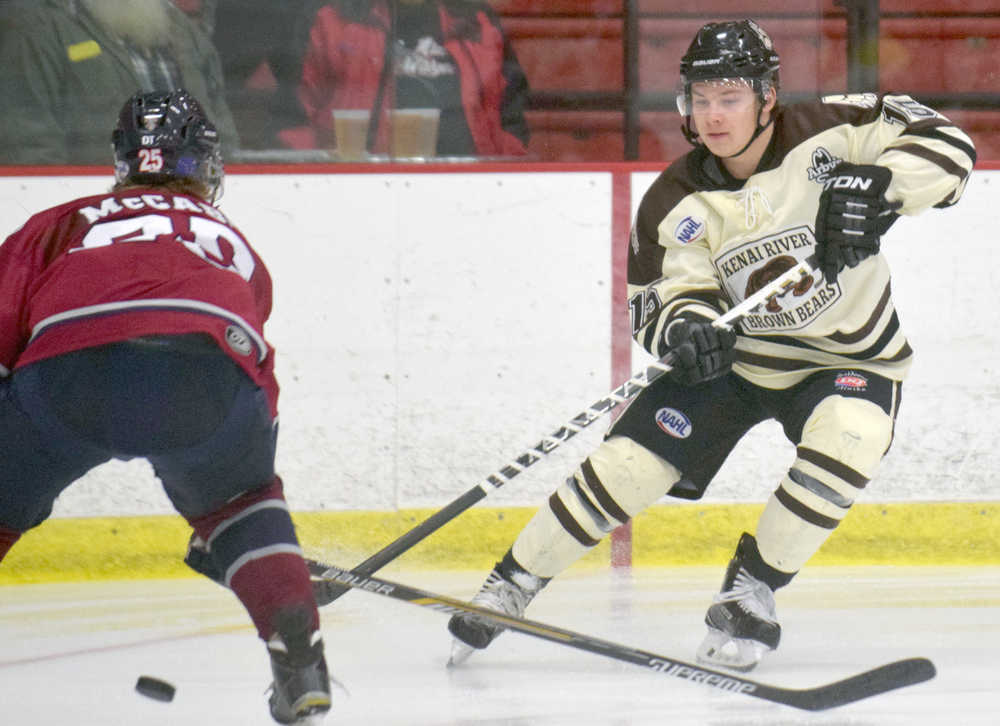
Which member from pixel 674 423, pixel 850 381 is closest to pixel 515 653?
pixel 674 423

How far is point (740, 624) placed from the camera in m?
2.38

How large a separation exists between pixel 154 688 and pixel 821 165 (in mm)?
1387

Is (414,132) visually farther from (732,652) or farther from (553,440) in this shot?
(732,652)

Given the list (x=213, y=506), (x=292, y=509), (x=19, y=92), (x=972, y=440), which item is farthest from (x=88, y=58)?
(x=972, y=440)

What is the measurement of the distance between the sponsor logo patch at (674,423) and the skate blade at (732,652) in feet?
1.13

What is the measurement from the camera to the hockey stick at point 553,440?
236 centimetres

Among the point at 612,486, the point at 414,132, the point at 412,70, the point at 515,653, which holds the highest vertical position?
the point at 412,70

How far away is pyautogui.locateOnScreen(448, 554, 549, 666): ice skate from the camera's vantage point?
2363mm

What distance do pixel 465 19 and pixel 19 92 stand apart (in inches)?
40.6

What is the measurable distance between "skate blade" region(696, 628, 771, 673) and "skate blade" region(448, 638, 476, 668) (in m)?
0.40

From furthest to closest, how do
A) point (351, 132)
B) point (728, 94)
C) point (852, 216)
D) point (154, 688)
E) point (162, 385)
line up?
point (351, 132) < point (728, 94) < point (852, 216) < point (154, 688) < point (162, 385)

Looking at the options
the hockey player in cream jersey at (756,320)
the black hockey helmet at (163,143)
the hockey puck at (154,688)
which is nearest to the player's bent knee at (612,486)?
the hockey player in cream jersey at (756,320)

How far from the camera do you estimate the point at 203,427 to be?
1664 mm

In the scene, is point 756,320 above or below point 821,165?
below
